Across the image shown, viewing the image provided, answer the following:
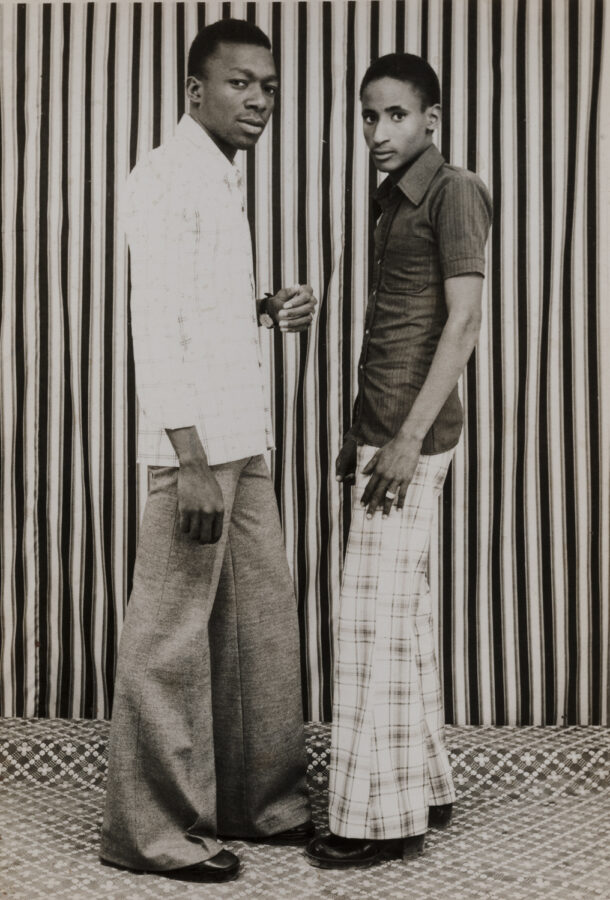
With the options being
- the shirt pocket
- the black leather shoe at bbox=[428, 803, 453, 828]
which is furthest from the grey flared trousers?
the shirt pocket

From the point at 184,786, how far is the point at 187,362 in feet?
2.94

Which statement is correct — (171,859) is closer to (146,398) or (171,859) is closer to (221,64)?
(146,398)

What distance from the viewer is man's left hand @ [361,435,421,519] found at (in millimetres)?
2127

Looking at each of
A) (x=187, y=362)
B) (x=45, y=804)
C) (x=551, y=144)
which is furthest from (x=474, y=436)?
(x=45, y=804)

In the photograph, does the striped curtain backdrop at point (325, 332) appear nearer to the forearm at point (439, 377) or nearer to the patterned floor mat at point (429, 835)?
the patterned floor mat at point (429, 835)

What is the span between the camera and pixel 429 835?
2.37 meters

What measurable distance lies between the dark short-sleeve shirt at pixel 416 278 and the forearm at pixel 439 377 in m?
0.08

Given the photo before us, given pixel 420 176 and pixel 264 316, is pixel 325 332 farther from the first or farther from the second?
A: pixel 420 176

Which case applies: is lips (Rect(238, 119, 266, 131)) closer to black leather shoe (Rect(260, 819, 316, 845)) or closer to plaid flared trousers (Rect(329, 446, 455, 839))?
plaid flared trousers (Rect(329, 446, 455, 839))

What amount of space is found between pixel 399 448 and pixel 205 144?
0.79 meters

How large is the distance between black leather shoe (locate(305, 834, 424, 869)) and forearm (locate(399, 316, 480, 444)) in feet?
2.90

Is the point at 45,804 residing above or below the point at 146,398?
below

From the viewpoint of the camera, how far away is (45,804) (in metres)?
2.56

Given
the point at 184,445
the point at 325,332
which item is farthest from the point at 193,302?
the point at 325,332
